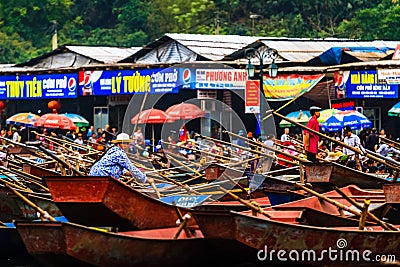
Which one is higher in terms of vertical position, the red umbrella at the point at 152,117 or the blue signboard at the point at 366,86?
the blue signboard at the point at 366,86

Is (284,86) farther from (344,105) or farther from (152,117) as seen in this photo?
(152,117)

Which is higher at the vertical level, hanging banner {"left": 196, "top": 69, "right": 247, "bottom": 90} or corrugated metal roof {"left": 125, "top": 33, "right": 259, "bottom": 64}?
corrugated metal roof {"left": 125, "top": 33, "right": 259, "bottom": 64}

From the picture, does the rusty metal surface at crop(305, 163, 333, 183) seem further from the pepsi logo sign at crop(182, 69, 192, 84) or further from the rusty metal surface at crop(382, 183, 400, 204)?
the pepsi logo sign at crop(182, 69, 192, 84)

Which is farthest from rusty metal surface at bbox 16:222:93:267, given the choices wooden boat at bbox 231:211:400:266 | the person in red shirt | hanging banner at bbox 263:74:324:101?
hanging banner at bbox 263:74:324:101

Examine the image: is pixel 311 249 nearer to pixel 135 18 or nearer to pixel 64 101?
pixel 64 101

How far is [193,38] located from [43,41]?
15633 mm

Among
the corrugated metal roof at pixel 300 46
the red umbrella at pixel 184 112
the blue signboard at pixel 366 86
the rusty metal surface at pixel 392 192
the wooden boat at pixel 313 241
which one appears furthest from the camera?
the corrugated metal roof at pixel 300 46

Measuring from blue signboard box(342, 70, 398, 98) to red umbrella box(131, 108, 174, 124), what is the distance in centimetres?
435

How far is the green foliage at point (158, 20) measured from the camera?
42.8 meters

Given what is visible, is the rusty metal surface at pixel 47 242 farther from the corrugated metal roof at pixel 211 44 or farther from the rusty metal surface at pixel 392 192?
the corrugated metal roof at pixel 211 44

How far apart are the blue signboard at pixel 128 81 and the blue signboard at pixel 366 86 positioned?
4.70 metres

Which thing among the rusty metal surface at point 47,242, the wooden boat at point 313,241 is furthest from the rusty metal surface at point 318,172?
the rusty metal surface at point 47,242

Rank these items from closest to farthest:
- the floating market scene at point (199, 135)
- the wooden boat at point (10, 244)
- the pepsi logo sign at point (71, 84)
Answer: the floating market scene at point (199, 135)
the wooden boat at point (10, 244)
the pepsi logo sign at point (71, 84)

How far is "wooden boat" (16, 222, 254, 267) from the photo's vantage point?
511 inches
